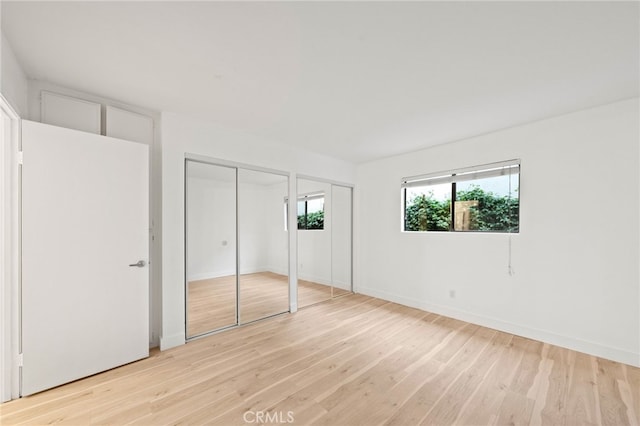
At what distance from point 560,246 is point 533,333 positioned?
3.59 feet

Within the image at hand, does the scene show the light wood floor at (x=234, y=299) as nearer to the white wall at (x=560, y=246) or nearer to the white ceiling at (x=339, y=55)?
the white ceiling at (x=339, y=55)

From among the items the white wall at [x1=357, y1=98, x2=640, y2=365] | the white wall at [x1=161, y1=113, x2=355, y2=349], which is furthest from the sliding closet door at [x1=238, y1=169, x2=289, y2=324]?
the white wall at [x1=357, y1=98, x2=640, y2=365]

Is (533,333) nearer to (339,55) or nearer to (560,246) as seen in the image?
(560,246)

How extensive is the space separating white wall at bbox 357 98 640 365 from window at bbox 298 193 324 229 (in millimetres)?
1886

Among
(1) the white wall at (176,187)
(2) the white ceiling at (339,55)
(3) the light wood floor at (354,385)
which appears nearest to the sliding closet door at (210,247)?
(1) the white wall at (176,187)

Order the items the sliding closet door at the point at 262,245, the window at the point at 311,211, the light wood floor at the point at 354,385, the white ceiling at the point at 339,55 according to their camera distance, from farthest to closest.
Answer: the window at the point at 311,211 < the sliding closet door at the point at 262,245 < the light wood floor at the point at 354,385 < the white ceiling at the point at 339,55

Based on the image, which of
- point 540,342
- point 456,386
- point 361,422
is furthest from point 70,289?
point 540,342

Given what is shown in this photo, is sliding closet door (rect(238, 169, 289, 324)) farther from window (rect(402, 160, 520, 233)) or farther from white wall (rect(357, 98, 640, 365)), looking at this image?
white wall (rect(357, 98, 640, 365))

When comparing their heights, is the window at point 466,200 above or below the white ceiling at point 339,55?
below

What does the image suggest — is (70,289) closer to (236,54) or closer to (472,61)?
(236,54)

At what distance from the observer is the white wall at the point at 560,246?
2.58 metres

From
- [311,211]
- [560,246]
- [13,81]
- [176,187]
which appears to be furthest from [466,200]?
[13,81]

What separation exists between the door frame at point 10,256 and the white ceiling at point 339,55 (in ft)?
2.10

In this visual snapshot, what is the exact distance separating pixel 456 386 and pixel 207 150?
359cm
